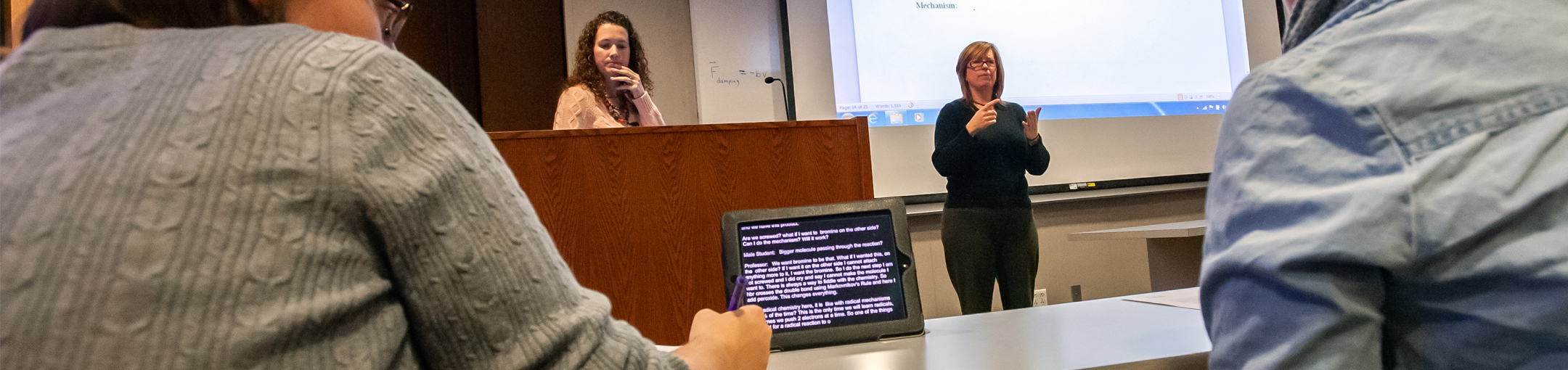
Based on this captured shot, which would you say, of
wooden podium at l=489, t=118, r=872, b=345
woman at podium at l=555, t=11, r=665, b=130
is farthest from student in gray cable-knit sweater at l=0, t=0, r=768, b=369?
woman at podium at l=555, t=11, r=665, b=130

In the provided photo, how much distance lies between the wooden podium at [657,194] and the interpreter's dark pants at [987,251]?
1159 millimetres

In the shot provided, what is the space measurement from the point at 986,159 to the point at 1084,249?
4.70 ft

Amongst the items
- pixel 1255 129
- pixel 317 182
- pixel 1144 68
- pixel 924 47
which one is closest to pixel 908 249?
pixel 1255 129

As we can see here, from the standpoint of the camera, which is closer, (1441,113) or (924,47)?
(1441,113)

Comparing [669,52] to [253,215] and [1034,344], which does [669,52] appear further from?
[253,215]

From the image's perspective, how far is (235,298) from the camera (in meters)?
0.43

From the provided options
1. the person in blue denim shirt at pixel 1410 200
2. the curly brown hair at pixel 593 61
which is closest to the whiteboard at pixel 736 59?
the curly brown hair at pixel 593 61

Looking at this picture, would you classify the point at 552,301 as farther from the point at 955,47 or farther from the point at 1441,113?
the point at 955,47


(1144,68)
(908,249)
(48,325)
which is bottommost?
(908,249)

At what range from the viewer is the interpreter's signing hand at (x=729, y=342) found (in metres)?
0.70

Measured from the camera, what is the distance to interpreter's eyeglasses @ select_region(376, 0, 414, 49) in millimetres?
747

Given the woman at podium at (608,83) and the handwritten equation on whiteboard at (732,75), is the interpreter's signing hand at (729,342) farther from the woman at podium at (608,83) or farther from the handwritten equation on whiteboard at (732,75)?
the handwritten equation on whiteboard at (732,75)

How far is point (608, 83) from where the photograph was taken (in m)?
2.63

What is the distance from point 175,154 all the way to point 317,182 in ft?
0.24
